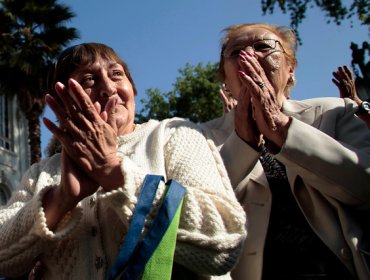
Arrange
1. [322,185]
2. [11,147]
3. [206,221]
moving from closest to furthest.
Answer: [206,221]
[322,185]
[11,147]

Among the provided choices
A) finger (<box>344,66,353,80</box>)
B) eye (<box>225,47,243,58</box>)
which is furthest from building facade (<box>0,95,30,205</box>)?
eye (<box>225,47,243,58</box>)

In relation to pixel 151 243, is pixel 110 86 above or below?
above

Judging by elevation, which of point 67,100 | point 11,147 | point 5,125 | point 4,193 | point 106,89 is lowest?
point 4,193

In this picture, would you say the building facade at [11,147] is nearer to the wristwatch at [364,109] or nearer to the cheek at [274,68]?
the cheek at [274,68]

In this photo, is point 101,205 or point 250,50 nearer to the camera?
point 101,205

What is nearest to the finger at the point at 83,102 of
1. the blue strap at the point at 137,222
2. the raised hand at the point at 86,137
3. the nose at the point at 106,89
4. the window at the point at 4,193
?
the raised hand at the point at 86,137

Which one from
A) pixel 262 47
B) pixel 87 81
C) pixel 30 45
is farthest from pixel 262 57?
pixel 30 45

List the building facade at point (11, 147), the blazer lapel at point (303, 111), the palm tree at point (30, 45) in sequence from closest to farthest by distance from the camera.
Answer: the blazer lapel at point (303, 111), the palm tree at point (30, 45), the building facade at point (11, 147)

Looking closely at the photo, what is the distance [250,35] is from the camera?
2.78 m

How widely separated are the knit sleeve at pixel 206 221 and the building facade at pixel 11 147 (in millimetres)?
17562

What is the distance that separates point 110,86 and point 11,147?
61.0ft

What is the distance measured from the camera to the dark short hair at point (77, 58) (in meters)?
2.26

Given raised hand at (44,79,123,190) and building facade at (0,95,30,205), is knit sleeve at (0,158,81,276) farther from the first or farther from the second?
building facade at (0,95,30,205)

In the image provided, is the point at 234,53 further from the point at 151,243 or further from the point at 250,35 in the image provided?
the point at 151,243
